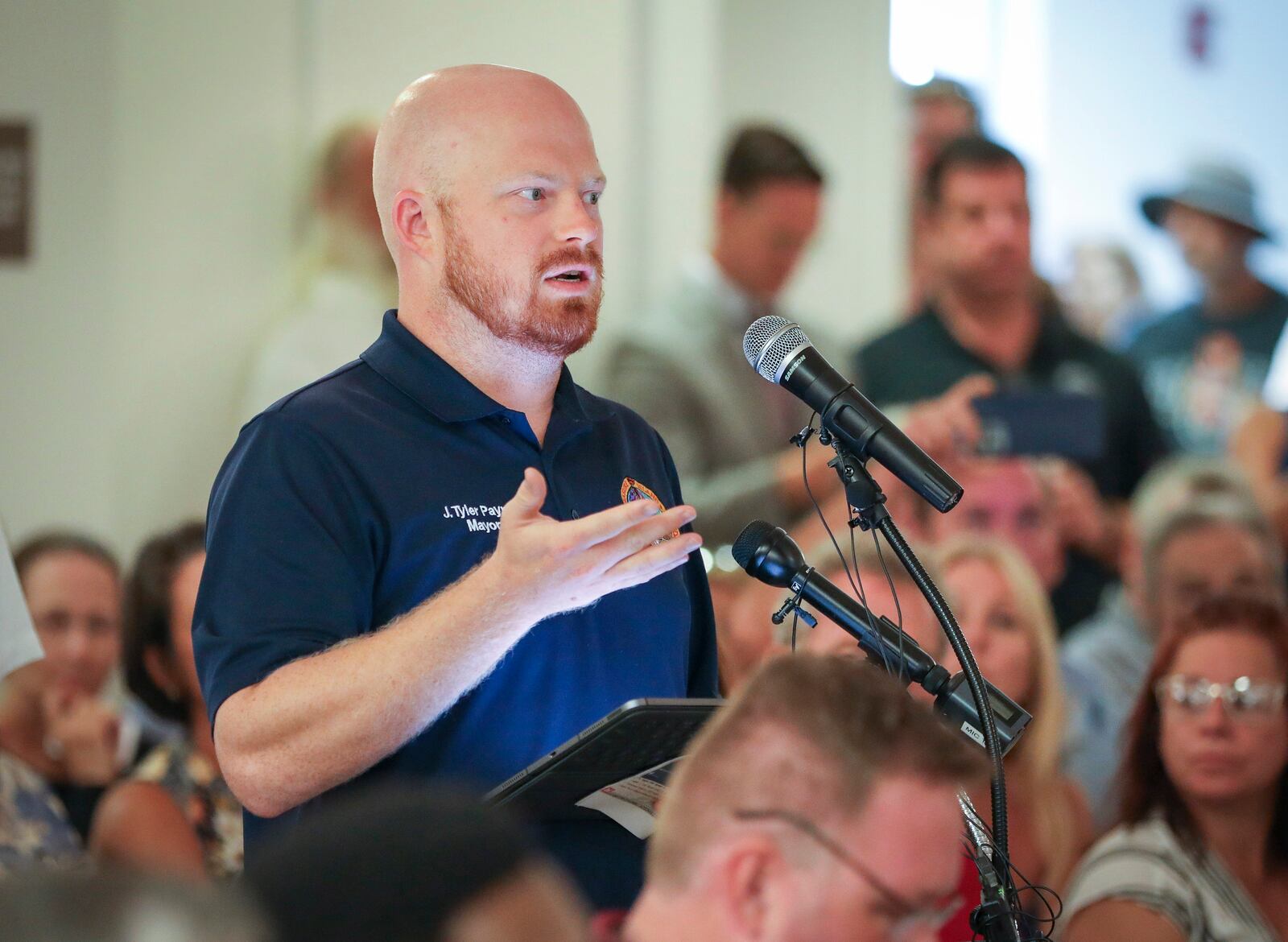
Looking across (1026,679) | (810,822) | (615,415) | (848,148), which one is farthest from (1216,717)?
(848,148)

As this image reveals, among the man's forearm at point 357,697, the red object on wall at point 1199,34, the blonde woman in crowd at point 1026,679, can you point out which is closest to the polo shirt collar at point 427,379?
the man's forearm at point 357,697

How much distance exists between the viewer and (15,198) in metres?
4.15

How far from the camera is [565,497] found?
1.91 m

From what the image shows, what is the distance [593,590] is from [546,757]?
0.16 m

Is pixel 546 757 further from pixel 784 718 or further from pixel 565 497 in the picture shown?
pixel 565 497

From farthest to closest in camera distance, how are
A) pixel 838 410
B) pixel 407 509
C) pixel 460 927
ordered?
pixel 407 509
pixel 838 410
pixel 460 927

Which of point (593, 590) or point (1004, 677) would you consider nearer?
point (593, 590)

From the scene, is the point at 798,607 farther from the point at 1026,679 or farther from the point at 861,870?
the point at 1026,679

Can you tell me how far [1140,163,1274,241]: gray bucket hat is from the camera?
548cm

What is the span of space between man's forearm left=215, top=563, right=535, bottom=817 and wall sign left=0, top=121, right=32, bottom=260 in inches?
113

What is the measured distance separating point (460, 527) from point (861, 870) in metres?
0.75

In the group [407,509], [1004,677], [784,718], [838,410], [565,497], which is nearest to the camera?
[784,718]

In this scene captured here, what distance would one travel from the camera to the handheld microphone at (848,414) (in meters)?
1.58

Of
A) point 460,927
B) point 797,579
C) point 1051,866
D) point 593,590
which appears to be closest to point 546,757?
point 593,590
